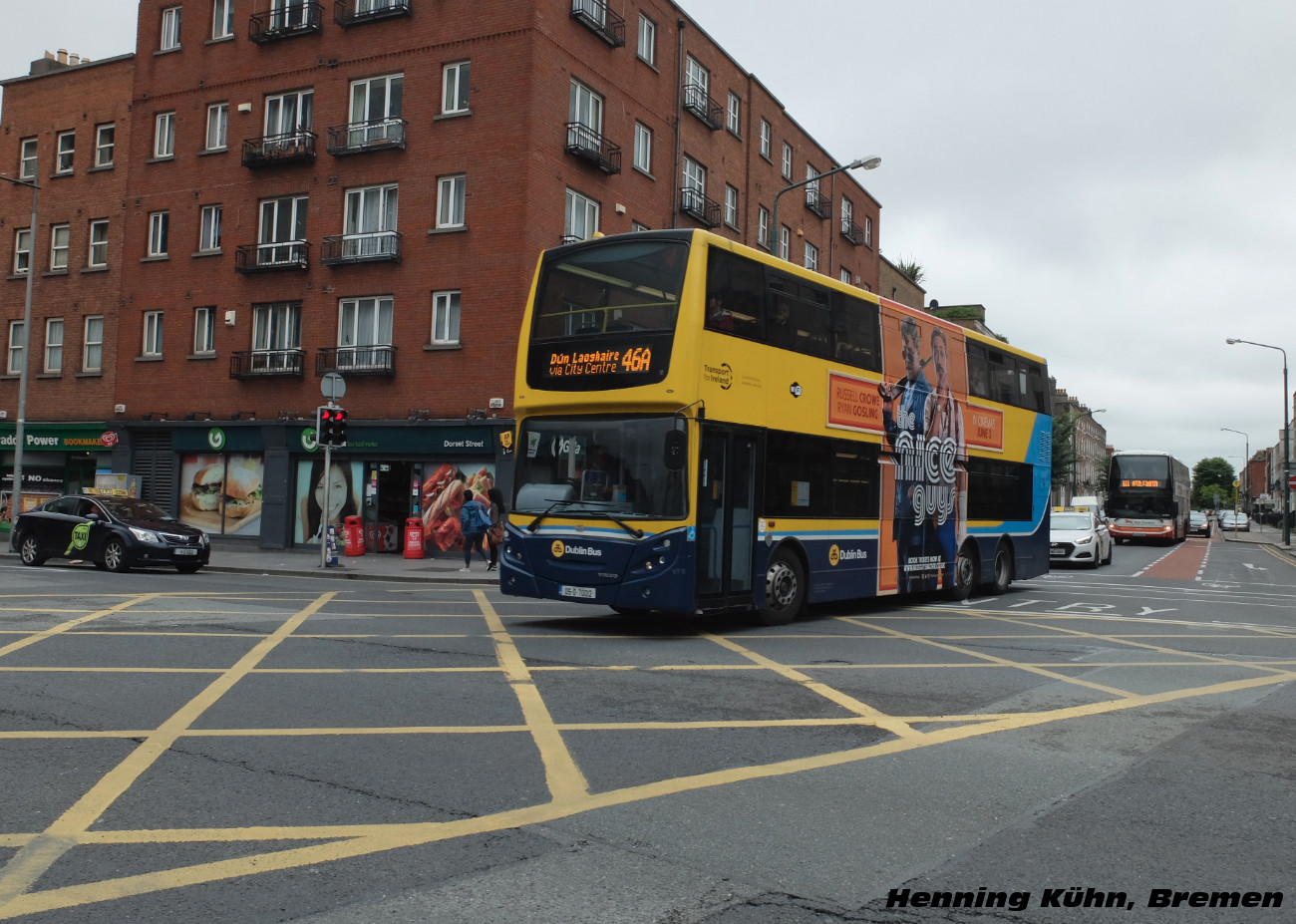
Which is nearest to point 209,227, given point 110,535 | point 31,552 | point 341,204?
point 341,204

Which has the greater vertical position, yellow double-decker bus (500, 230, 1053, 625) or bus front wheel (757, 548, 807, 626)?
yellow double-decker bus (500, 230, 1053, 625)

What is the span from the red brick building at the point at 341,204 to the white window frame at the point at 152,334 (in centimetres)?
7

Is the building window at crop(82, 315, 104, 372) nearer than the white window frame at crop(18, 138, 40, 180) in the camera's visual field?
Yes

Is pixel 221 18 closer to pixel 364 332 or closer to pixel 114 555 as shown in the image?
pixel 364 332

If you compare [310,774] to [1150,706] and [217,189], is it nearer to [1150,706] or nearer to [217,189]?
[1150,706]

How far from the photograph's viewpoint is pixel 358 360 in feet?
88.3

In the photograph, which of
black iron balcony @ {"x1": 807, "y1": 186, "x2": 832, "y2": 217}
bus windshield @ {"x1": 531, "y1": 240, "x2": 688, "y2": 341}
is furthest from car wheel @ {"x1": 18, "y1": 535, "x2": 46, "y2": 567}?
black iron balcony @ {"x1": 807, "y1": 186, "x2": 832, "y2": 217}

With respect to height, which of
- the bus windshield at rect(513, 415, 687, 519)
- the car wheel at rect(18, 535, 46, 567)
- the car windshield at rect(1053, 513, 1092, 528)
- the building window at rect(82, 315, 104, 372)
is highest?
the building window at rect(82, 315, 104, 372)

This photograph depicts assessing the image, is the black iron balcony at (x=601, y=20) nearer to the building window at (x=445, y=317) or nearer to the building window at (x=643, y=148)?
the building window at (x=643, y=148)

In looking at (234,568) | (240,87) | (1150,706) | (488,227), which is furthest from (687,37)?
(1150,706)

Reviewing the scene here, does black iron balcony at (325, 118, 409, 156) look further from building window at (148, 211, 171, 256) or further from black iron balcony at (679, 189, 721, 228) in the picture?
black iron balcony at (679, 189, 721, 228)

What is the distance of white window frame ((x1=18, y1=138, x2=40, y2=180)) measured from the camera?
111ft

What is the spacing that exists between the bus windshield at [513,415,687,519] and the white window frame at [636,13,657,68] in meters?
19.9

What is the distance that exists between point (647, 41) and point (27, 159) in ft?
65.6
